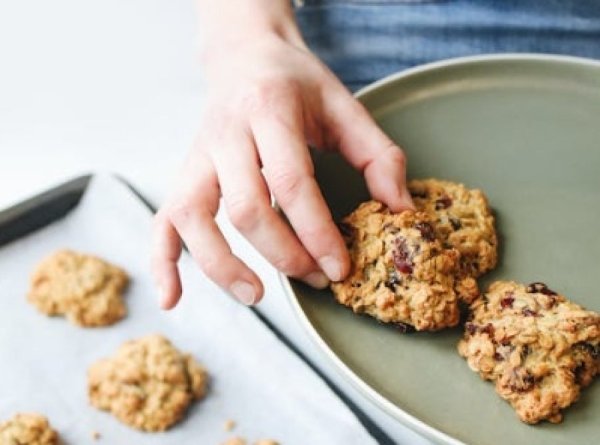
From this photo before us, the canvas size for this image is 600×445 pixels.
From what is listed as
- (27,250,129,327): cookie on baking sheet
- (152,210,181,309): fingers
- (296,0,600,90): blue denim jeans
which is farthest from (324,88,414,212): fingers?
(27,250,129,327): cookie on baking sheet

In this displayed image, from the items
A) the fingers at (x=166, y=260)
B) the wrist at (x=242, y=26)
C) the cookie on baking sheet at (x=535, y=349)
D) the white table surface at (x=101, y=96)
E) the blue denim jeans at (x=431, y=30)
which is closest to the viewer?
the cookie on baking sheet at (x=535, y=349)

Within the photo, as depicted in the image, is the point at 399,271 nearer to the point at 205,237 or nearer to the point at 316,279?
the point at 316,279

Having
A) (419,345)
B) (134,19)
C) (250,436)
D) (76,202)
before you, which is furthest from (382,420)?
(134,19)

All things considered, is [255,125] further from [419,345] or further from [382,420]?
[382,420]

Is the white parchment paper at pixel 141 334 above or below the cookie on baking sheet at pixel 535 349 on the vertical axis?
below

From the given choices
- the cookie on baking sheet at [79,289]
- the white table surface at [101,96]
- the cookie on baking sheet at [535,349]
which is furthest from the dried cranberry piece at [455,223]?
the cookie on baking sheet at [79,289]

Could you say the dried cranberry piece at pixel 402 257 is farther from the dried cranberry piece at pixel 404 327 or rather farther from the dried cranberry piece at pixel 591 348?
the dried cranberry piece at pixel 591 348

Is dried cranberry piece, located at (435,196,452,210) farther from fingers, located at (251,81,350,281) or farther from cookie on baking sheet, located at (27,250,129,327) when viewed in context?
cookie on baking sheet, located at (27,250,129,327)
